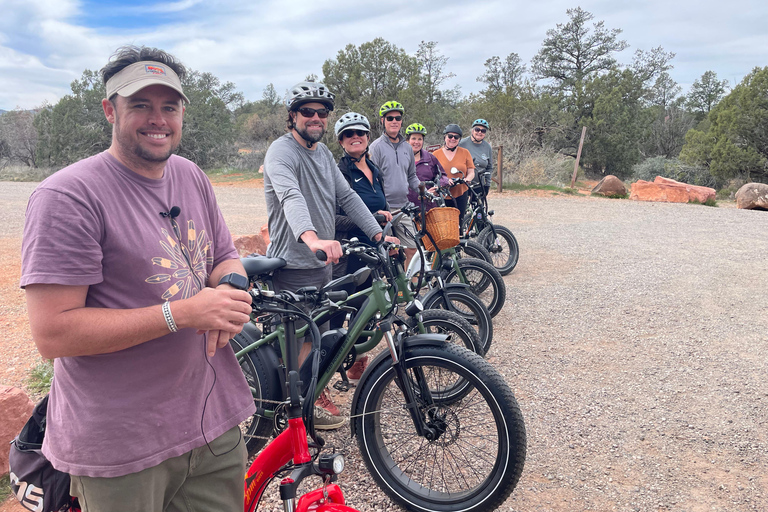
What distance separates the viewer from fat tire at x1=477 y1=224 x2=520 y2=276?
7.17 metres

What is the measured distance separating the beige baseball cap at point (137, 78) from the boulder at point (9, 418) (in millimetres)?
2370

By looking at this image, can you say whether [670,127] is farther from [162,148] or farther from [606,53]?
[162,148]

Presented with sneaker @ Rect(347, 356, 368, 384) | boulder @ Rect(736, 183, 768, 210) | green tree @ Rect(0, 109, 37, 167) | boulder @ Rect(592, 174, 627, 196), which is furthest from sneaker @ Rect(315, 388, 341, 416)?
green tree @ Rect(0, 109, 37, 167)

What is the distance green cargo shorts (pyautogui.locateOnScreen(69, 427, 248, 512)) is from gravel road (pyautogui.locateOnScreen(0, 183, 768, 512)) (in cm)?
127

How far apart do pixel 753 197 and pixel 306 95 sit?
16.6 meters

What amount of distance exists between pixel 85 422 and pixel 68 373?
0.45ft

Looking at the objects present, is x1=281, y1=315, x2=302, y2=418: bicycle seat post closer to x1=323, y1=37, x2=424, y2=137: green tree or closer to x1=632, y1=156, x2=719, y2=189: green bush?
x1=323, y1=37, x2=424, y2=137: green tree

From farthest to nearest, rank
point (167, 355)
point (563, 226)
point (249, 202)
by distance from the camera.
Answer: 1. point (249, 202)
2. point (563, 226)
3. point (167, 355)

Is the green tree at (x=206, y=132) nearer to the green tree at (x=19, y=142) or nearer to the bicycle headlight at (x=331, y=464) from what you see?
the green tree at (x=19, y=142)

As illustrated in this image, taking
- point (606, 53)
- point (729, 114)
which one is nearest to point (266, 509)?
point (729, 114)

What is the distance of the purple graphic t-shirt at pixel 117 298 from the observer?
125cm

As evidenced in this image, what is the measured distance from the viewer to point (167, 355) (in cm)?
146

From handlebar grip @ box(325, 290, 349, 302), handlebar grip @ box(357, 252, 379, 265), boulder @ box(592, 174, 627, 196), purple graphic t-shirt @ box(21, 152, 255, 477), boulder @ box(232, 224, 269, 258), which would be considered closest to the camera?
purple graphic t-shirt @ box(21, 152, 255, 477)

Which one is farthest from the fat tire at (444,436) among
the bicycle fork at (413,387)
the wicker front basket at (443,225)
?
the wicker front basket at (443,225)
